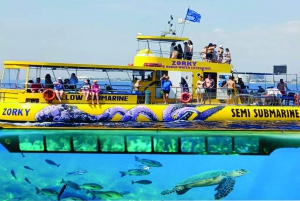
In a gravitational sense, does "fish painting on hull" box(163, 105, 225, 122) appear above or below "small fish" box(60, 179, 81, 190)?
above

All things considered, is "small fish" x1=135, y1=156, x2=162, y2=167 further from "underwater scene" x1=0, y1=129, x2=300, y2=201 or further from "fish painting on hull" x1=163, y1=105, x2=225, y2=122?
"fish painting on hull" x1=163, y1=105, x2=225, y2=122

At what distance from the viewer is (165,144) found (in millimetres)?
8266

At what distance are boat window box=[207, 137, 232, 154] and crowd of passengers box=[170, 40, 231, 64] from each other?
13845mm

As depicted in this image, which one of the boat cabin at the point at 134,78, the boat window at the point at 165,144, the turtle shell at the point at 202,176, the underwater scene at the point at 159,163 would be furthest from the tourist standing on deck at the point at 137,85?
the turtle shell at the point at 202,176

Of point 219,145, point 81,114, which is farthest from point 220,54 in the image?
point 219,145

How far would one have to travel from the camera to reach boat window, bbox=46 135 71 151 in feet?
27.2

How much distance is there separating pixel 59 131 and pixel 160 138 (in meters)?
1.84

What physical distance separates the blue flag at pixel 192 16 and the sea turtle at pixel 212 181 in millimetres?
15941

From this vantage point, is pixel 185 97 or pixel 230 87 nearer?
pixel 185 97

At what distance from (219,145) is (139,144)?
1.44 meters

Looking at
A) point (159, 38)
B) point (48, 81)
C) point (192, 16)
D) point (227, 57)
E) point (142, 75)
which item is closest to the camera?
point (48, 81)

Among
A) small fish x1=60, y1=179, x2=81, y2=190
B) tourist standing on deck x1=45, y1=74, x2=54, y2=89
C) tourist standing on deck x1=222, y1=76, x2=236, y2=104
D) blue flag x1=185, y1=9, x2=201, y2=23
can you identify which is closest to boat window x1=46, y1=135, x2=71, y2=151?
small fish x1=60, y1=179, x2=81, y2=190

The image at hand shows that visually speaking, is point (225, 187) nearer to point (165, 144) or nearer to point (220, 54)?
point (165, 144)

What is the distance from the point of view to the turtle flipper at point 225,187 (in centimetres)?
822
